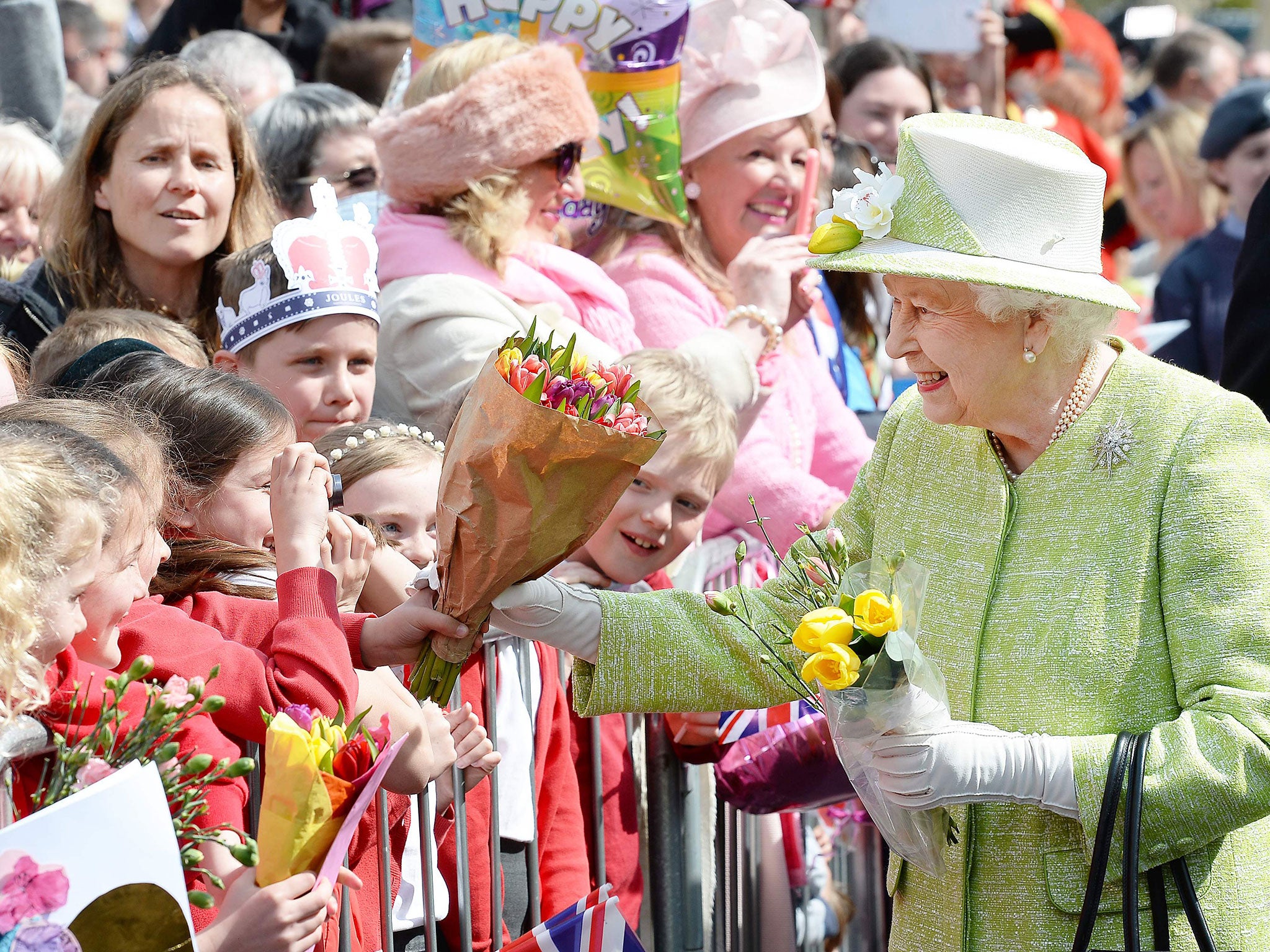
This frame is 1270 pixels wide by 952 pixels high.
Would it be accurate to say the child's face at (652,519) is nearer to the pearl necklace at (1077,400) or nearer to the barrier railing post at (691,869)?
the barrier railing post at (691,869)

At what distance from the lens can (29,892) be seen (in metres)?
1.76

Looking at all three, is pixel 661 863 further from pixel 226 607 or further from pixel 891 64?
pixel 891 64

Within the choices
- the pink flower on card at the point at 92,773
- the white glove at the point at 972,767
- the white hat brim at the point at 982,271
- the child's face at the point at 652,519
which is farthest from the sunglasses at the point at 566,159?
the pink flower on card at the point at 92,773

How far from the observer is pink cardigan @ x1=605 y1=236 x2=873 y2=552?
4.31m

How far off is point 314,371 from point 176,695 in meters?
1.81

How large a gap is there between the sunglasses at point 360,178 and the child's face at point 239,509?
2134 mm

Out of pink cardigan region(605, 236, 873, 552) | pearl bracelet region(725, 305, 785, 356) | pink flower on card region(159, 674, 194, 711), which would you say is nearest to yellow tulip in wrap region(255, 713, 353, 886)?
pink flower on card region(159, 674, 194, 711)

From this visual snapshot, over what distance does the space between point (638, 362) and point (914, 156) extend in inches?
48.3

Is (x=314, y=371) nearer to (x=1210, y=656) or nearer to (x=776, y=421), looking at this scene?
(x=776, y=421)

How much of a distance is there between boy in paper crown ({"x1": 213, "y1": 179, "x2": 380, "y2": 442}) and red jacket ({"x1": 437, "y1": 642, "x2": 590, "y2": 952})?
802mm

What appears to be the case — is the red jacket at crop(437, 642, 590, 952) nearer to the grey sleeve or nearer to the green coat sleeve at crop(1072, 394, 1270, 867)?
the green coat sleeve at crop(1072, 394, 1270, 867)

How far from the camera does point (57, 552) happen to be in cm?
206

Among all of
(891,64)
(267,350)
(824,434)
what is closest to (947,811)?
(267,350)

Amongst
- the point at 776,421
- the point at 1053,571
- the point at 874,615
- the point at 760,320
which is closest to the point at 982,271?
the point at 1053,571
